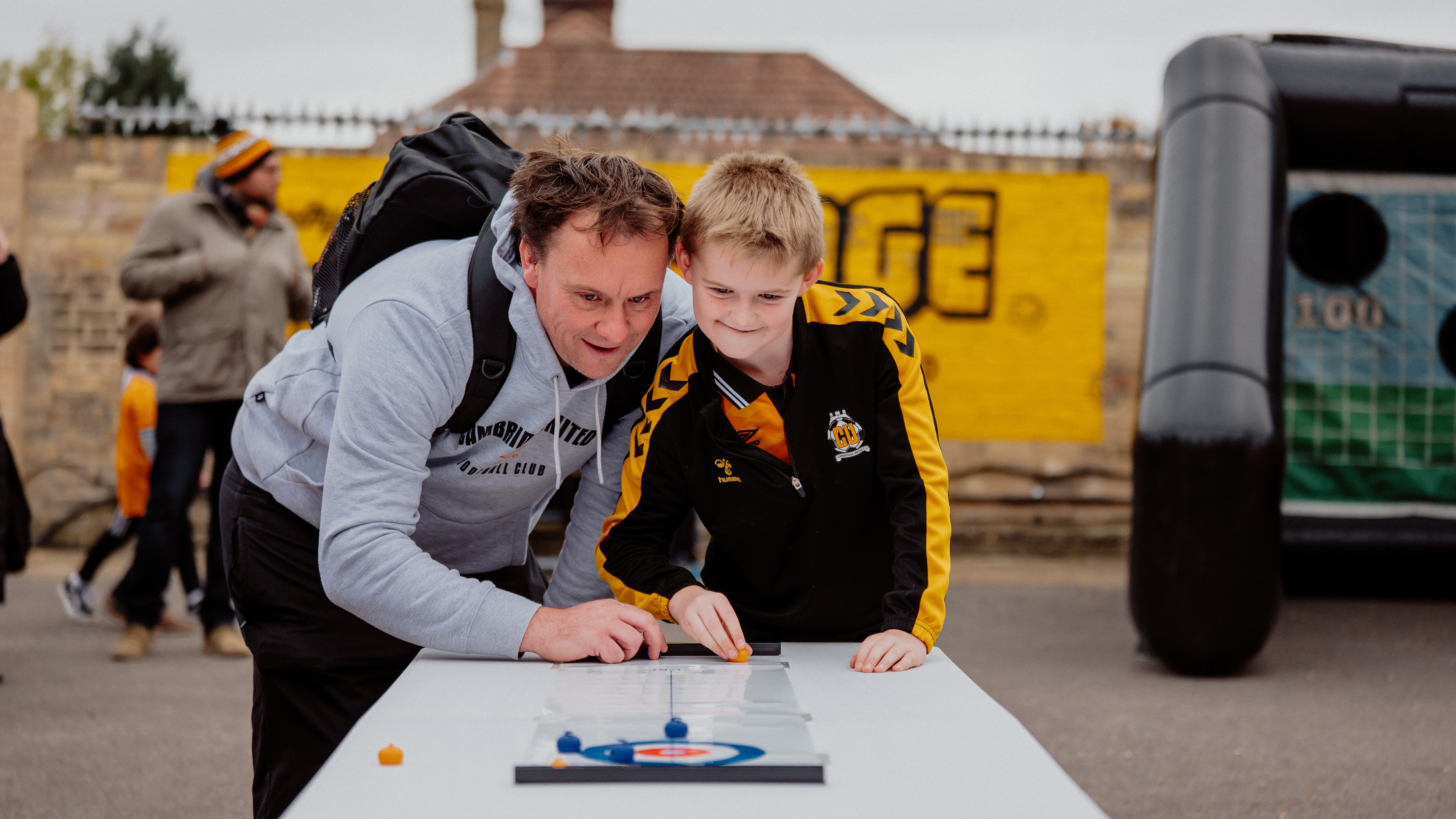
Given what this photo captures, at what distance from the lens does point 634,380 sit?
2170mm

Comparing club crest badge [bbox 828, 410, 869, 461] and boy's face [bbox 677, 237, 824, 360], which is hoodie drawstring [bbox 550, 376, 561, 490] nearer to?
boy's face [bbox 677, 237, 824, 360]

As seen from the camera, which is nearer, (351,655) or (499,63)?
(351,655)

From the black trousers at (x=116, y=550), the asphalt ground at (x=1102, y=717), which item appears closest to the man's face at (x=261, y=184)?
the black trousers at (x=116, y=550)

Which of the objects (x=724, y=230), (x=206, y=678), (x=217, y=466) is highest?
A: (x=724, y=230)

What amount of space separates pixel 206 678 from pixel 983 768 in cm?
385

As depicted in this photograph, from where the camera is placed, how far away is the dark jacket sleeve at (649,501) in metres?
2.05

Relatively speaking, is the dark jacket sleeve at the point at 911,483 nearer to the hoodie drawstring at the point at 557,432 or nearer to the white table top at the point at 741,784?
the white table top at the point at 741,784

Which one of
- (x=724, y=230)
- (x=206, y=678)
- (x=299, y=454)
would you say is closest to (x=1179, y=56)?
(x=724, y=230)

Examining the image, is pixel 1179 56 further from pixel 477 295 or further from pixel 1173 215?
pixel 477 295

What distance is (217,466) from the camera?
15.6ft

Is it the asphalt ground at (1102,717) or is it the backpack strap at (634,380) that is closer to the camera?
the backpack strap at (634,380)

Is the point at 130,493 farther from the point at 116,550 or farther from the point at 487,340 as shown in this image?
the point at 487,340

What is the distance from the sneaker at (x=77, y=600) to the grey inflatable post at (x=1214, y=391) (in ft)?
15.0

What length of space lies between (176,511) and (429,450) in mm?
3093
